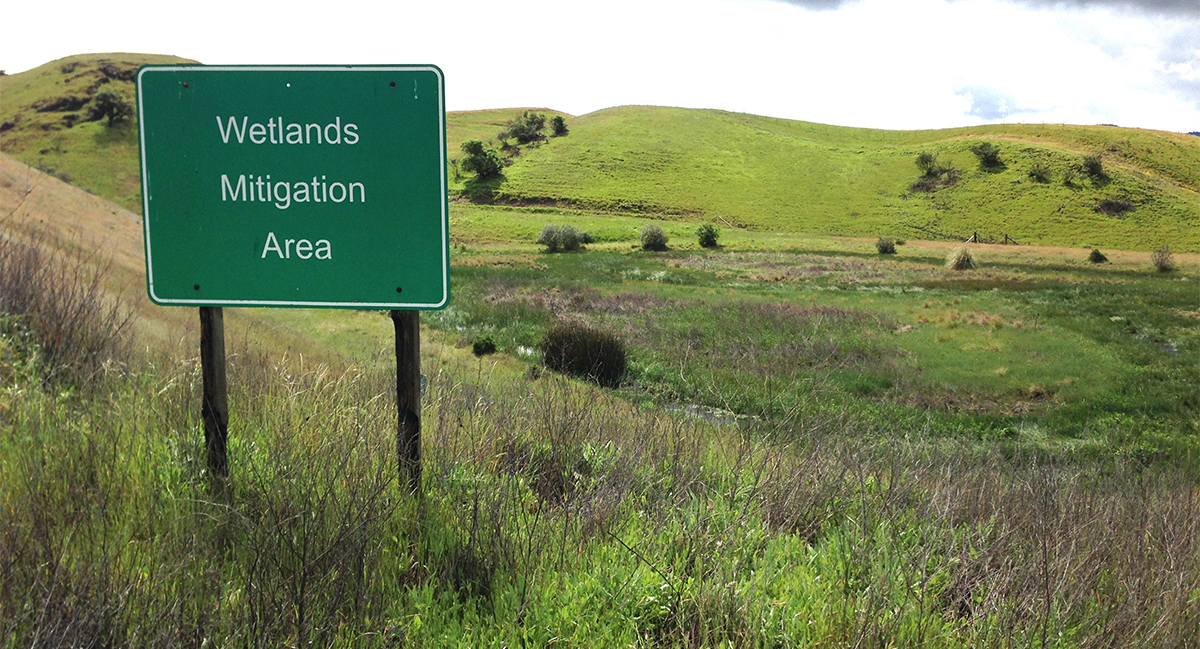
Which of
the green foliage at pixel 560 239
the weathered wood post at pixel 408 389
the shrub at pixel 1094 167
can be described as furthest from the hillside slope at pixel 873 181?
the weathered wood post at pixel 408 389

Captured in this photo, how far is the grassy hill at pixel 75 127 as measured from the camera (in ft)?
300

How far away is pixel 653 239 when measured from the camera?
56.2m

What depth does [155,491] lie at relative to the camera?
3113 millimetres

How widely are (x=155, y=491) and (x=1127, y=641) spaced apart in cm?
417

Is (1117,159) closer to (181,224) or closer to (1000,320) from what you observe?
(1000,320)

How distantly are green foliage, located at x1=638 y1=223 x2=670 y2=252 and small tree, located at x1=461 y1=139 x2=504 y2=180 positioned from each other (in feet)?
154

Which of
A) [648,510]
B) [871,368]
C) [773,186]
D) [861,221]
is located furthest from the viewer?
[773,186]

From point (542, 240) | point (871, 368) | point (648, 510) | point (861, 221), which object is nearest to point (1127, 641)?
point (648, 510)

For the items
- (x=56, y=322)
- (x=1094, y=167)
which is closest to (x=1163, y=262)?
(x=56, y=322)

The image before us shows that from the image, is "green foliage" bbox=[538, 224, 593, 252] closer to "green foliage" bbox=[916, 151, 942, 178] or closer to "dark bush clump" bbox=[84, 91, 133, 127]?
"green foliage" bbox=[916, 151, 942, 178]

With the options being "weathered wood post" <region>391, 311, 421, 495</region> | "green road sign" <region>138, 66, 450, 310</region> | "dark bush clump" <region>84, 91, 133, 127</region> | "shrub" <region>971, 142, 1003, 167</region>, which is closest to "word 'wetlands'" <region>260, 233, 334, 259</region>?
"green road sign" <region>138, 66, 450, 310</region>

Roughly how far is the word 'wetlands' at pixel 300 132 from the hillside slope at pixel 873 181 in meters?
80.6

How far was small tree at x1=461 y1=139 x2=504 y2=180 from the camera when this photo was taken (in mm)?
96562

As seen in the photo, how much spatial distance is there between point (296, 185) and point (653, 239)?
53.8 meters
